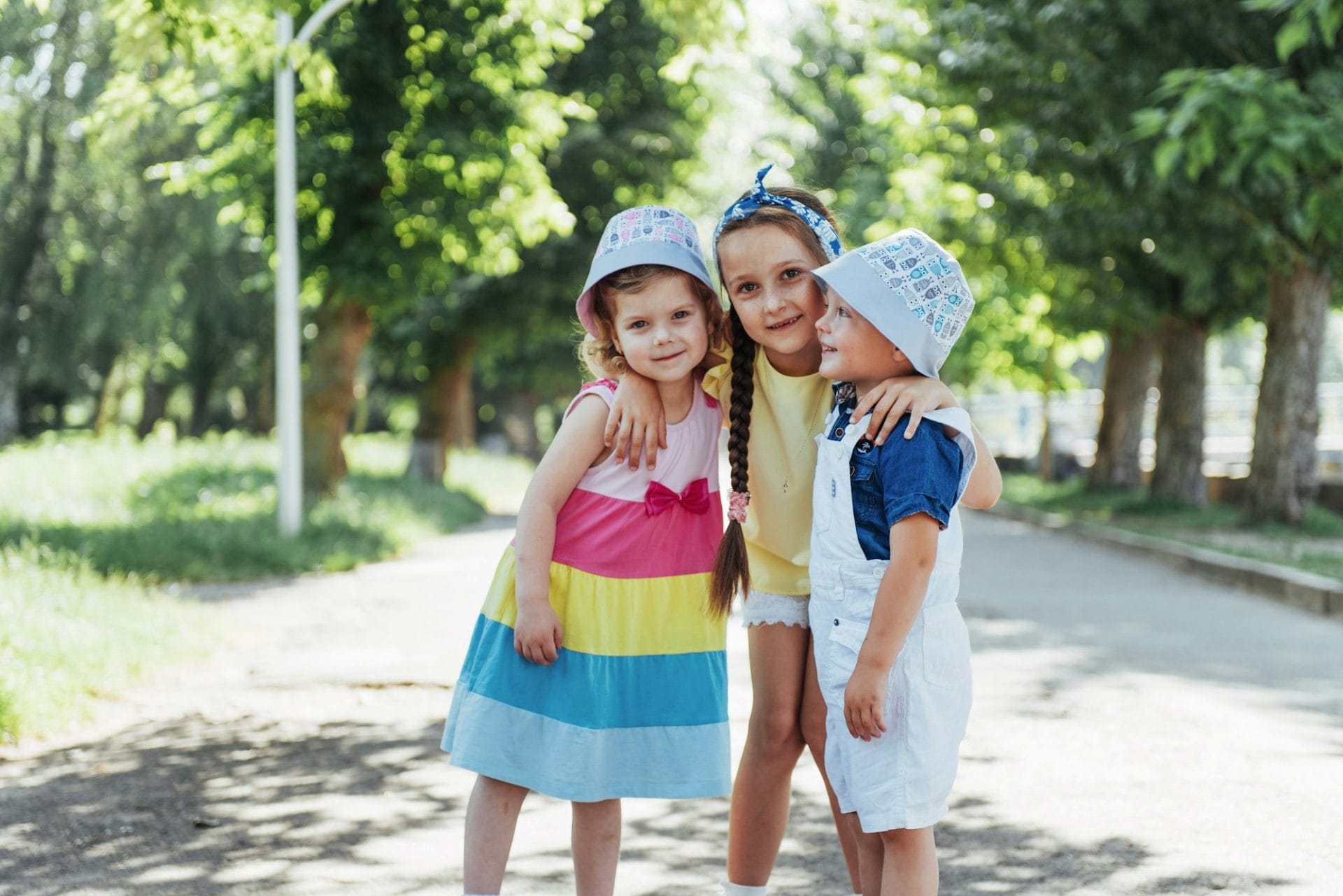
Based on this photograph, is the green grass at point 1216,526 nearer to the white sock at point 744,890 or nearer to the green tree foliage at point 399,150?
the green tree foliage at point 399,150

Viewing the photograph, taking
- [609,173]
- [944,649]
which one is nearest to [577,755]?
[944,649]

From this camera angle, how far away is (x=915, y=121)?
67.2ft

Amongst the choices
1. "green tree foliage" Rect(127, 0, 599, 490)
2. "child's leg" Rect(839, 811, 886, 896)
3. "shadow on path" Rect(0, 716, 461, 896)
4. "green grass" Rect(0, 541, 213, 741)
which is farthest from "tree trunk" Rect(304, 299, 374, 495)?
"child's leg" Rect(839, 811, 886, 896)

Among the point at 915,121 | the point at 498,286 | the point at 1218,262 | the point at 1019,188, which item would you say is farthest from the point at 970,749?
the point at 498,286

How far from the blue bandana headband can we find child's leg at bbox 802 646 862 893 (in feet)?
3.01

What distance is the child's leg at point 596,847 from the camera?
9.95 feet

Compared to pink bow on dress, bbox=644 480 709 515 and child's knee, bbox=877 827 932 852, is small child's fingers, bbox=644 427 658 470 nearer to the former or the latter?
pink bow on dress, bbox=644 480 709 515

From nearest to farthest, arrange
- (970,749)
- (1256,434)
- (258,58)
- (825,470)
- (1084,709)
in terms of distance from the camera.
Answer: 1. (825,470)
2. (970,749)
3. (1084,709)
4. (258,58)
5. (1256,434)

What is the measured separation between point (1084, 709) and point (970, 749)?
3.17ft

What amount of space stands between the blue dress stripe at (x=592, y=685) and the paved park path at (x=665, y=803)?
84 centimetres

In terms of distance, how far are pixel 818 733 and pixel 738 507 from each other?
56 centimetres

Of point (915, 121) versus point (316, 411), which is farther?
point (915, 121)

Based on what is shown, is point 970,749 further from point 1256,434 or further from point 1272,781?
point 1256,434

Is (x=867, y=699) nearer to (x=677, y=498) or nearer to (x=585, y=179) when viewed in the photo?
(x=677, y=498)
